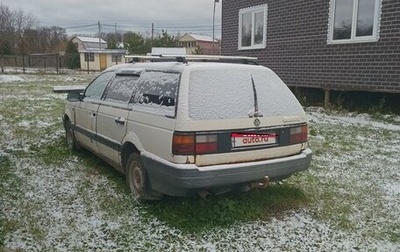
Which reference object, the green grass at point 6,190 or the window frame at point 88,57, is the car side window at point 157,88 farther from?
the window frame at point 88,57

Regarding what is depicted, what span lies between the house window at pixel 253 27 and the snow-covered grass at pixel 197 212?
780cm

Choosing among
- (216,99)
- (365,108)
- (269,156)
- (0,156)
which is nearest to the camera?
(216,99)

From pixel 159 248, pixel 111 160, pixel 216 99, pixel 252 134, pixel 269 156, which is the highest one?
pixel 216 99

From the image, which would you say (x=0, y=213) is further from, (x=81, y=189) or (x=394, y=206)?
(x=394, y=206)

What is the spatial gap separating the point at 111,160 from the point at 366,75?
25.3 feet


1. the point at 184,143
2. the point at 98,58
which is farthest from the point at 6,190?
the point at 98,58

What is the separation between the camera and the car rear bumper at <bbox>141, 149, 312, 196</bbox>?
3.23 meters

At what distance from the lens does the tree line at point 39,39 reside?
44731 mm

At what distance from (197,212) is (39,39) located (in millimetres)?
62451

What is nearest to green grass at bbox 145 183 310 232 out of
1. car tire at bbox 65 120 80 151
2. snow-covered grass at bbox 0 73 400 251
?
snow-covered grass at bbox 0 73 400 251

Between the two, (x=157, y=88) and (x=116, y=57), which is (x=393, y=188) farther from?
(x=116, y=57)

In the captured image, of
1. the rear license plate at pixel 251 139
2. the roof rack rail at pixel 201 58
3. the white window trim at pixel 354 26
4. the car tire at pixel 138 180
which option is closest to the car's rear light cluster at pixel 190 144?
the rear license plate at pixel 251 139

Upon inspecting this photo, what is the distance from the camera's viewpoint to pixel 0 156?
5.80m

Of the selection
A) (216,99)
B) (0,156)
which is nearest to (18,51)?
(0,156)
